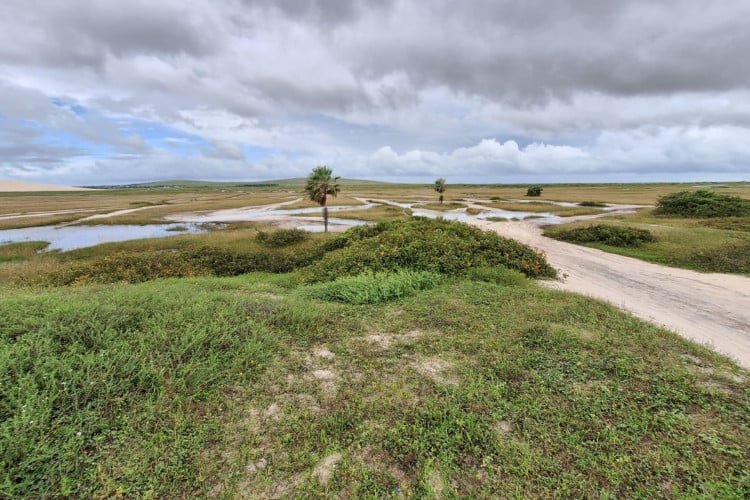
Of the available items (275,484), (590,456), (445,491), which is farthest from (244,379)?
(590,456)

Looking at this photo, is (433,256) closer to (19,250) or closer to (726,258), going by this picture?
(726,258)

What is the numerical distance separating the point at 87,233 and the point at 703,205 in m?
78.8

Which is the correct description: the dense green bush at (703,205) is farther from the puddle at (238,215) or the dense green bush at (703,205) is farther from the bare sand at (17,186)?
the bare sand at (17,186)

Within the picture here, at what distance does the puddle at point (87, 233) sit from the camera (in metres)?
32.9

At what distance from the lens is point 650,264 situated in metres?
18.7

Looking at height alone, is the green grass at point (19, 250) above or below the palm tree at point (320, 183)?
below

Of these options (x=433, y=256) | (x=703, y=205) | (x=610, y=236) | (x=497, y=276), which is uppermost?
(x=703, y=205)

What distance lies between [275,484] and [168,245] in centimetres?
3116

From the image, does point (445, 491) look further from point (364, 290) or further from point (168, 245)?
point (168, 245)

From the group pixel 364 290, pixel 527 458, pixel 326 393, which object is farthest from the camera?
pixel 364 290

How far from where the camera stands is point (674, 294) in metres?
13.0

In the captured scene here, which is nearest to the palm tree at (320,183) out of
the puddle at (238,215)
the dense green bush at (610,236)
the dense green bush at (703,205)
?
the puddle at (238,215)

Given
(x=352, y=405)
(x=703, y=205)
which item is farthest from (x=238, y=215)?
(x=703, y=205)

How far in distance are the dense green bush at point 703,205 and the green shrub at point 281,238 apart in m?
48.9
